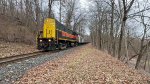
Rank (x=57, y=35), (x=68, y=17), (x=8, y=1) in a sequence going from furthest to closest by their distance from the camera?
(x=68, y=17), (x=8, y=1), (x=57, y=35)

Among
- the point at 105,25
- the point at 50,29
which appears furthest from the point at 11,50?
the point at 105,25

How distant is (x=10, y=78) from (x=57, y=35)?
20164 mm

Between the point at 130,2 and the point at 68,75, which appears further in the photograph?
the point at 130,2

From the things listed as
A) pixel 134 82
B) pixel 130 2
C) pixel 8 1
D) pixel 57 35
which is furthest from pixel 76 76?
pixel 8 1

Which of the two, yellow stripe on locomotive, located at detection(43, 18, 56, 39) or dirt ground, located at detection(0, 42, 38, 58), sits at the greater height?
yellow stripe on locomotive, located at detection(43, 18, 56, 39)

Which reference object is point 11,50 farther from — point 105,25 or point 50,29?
point 105,25

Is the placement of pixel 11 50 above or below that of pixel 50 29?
below

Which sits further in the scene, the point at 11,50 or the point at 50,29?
the point at 50,29

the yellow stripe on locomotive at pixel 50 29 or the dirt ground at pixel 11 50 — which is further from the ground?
the yellow stripe on locomotive at pixel 50 29

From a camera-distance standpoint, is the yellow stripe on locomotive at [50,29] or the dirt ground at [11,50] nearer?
the dirt ground at [11,50]

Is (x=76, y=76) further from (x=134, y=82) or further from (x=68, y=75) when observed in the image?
(x=134, y=82)

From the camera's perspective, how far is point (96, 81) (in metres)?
9.73

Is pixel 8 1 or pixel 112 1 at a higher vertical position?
pixel 8 1

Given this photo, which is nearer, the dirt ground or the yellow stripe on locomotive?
the dirt ground
